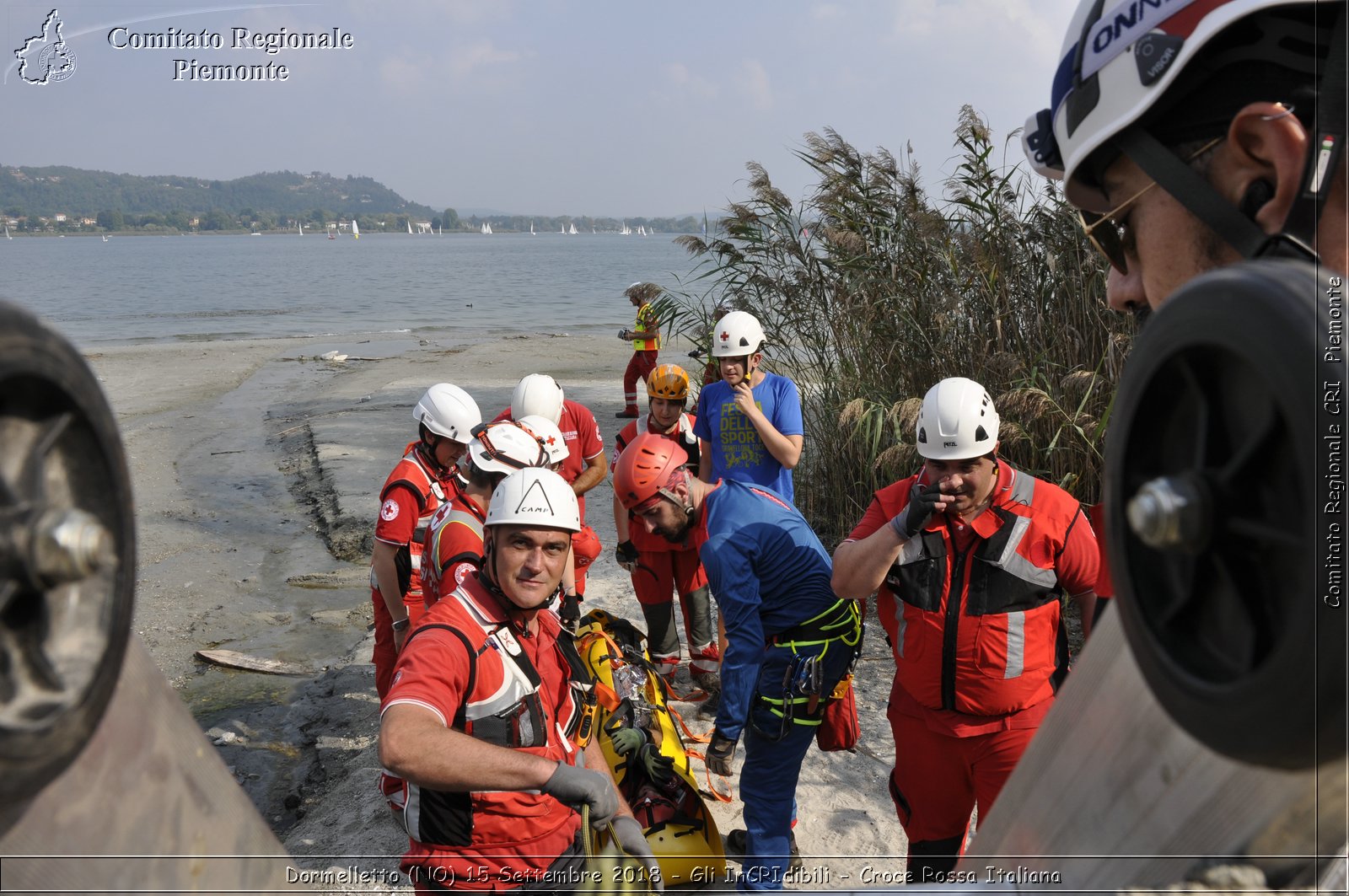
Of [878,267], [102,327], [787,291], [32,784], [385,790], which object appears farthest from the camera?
[102,327]

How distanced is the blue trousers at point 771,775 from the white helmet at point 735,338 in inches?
110

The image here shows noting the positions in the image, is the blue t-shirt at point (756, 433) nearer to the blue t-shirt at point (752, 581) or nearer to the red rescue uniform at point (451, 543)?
the blue t-shirt at point (752, 581)

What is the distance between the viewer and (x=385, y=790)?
4664 millimetres

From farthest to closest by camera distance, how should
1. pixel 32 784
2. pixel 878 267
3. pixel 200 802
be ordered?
pixel 878 267 → pixel 200 802 → pixel 32 784

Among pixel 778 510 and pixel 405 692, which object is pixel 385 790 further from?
pixel 778 510

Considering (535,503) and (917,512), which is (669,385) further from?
(535,503)

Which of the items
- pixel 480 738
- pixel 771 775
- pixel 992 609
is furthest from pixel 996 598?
pixel 480 738

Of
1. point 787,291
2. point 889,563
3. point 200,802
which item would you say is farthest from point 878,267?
point 200,802

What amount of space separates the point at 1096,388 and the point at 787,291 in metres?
3.09

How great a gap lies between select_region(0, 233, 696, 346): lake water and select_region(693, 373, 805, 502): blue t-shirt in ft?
21.1

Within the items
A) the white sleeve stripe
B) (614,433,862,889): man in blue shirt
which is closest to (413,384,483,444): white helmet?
(614,433,862,889): man in blue shirt

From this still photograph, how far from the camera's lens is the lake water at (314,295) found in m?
35.8

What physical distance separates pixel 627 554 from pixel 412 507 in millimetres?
2012

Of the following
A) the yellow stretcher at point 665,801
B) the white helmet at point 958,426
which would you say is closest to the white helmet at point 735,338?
the yellow stretcher at point 665,801
